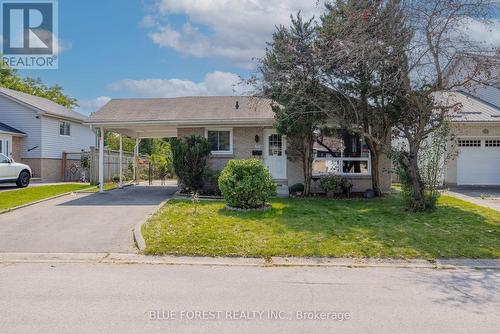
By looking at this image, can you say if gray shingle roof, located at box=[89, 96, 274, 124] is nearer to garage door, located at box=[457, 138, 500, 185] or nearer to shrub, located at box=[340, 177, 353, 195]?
shrub, located at box=[340, 177, 353, 195]

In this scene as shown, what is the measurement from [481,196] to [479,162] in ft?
17.4

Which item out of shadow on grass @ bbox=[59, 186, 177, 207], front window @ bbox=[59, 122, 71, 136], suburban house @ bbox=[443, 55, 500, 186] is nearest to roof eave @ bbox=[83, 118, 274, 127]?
shadow on grass @ bbox=[59, 186, 177, 207]

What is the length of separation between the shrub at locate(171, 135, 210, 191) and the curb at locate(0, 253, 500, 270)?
706 centimetres

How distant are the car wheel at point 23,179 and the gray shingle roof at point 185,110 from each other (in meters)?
5.30

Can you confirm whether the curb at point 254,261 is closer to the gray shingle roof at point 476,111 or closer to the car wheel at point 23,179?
the car wheel at point 23,179

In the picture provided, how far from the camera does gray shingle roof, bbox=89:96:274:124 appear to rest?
15.0m

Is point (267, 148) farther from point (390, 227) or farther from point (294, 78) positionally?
point (390, 227)

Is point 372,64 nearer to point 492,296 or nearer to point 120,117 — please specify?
point 492,296

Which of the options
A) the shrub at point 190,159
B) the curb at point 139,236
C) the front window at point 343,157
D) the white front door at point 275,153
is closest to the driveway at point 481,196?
the front window at point 343,157

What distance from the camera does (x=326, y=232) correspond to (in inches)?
331

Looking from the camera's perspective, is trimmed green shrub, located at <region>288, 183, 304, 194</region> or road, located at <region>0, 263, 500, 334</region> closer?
road, located at <region>0, 263, 500, 334</region>

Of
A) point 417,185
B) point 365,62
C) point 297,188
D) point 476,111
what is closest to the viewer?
point 417,185

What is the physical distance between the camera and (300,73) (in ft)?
40.6

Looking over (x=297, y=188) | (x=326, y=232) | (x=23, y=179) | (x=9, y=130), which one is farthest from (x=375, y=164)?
(x=9, y=130)
